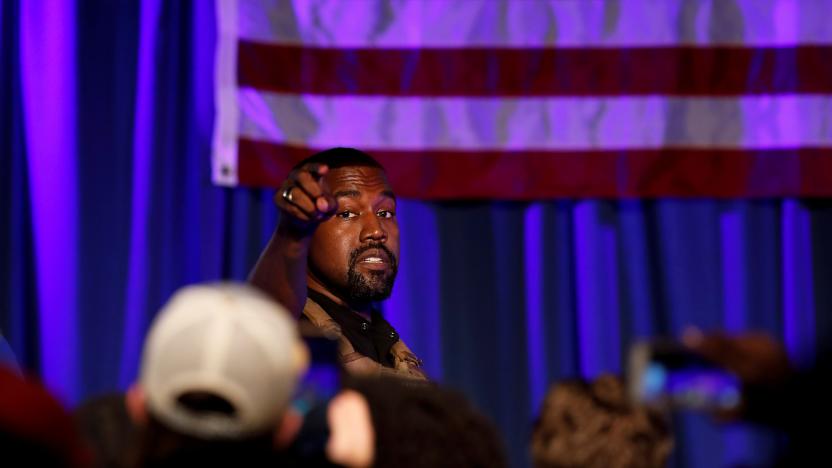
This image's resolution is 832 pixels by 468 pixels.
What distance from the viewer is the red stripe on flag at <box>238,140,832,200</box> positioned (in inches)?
136

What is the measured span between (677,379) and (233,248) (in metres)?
2.45

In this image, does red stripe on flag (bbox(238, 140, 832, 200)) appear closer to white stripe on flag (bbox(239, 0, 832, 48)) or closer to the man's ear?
white stripe on flag (bbox(239, 0, 832, 48))

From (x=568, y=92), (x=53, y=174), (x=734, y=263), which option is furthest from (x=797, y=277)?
(x=53, y=174)

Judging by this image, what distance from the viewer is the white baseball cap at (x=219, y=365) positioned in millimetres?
966

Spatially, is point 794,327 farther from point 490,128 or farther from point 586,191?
point 490,128

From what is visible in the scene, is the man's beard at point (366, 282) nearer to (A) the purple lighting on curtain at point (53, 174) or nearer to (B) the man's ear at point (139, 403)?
(A) the purple lighting on curtain at point (53, 174)

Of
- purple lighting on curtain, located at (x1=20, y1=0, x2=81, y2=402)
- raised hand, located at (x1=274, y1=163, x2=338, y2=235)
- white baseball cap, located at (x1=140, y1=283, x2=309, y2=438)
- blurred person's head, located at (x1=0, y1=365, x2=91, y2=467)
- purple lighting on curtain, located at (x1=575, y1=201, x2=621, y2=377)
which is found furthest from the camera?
purple lighting on curtain, located at (x1=575, y1=201, x2=621, y2=377)

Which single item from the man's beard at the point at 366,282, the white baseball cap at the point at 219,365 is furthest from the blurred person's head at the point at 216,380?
the man's beard at the point at 366,282

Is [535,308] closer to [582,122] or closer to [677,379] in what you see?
[582,122]

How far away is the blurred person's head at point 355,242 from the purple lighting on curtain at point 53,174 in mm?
779

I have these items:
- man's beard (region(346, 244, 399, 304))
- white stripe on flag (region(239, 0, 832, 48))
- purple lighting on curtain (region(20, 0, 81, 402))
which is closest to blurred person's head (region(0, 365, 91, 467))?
man's beard (region(346, 244, 399, 304))

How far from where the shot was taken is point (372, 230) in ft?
9.61

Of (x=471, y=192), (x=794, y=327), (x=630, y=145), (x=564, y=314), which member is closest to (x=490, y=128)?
(x=471, y=192)

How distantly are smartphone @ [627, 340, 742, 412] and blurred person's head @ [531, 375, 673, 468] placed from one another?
0.17ft
